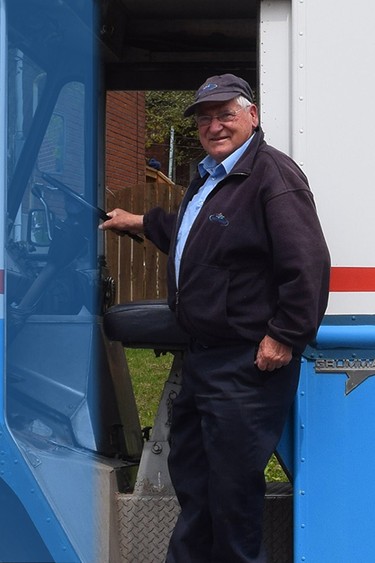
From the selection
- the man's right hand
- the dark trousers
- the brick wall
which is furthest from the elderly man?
the brick wall

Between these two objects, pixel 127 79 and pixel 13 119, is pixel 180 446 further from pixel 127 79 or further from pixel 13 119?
pixel 127 79

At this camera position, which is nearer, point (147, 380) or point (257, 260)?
point (257, 260)

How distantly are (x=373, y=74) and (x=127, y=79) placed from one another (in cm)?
174

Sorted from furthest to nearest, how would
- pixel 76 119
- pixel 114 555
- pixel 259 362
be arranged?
1. pixel 76 119
2. pixel 114 555
3. pixel 259 362

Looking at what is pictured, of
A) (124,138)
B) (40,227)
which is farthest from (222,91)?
(124,138)

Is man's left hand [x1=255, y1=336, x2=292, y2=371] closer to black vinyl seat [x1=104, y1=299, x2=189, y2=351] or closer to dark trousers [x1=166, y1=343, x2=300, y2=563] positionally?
dark trousers [x1=166, y1=343, x2=300, y2=563]

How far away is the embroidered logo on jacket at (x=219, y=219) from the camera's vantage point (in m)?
2.38

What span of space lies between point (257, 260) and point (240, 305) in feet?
0.43

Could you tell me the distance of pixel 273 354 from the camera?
232cm

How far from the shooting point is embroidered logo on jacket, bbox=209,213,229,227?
2375 mm

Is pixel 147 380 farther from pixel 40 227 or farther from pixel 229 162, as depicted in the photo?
pixel 229 162

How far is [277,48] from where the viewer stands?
2479 millimetres

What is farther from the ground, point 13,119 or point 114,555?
point 13,119

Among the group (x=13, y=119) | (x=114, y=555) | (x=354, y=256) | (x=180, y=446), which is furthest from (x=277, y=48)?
(x=114, y=555)
